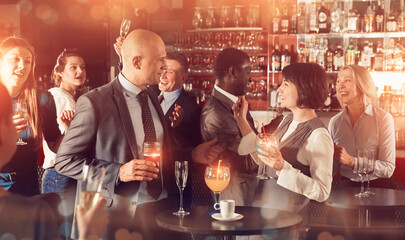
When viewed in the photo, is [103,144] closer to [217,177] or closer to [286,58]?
[217,177]

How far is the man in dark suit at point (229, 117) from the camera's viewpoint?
3.21m

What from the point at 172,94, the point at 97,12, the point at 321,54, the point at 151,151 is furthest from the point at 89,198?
the point at 97,12

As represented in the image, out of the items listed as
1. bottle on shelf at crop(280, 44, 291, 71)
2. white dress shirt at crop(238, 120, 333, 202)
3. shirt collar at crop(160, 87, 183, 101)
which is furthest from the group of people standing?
bottle on shelf at crop(280, 44, 291, 71)

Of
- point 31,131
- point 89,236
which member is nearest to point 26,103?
point 31,131

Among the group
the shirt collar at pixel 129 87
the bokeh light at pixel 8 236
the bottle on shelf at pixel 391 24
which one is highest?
the bottle on shelf at pixel 391 24

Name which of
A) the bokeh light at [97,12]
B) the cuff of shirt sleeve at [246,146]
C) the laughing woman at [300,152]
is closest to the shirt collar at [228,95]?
the cuff of shirt sleeve at [246,146]

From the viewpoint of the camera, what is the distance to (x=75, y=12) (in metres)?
8.06

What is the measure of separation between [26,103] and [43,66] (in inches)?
193

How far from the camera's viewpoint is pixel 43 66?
7848 mm

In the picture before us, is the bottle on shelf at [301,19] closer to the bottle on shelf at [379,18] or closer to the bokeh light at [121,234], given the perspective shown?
the bottle on shelf at [379,18]

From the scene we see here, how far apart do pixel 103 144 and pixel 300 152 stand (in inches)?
40.5

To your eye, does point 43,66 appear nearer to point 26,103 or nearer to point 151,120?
point 26,103

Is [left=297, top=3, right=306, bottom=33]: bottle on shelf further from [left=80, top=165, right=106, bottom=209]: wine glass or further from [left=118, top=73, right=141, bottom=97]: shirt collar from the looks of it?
[left=80, top=165, right=106, bottom=209]: wine glass

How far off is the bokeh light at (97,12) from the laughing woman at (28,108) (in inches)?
192
